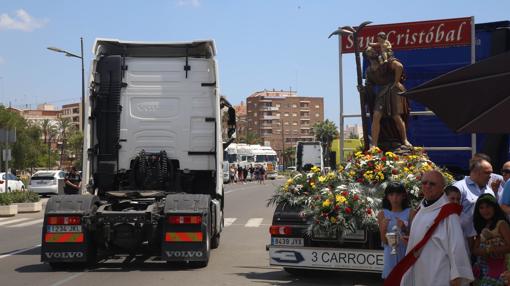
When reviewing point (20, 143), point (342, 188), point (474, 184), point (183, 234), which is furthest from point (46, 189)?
point (20, 143)

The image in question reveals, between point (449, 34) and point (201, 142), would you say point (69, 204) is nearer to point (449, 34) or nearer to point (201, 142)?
point (201, 142)

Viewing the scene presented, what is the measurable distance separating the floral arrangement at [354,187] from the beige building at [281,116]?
16609 cm

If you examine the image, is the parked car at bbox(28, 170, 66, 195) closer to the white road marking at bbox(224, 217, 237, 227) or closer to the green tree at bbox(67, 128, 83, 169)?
the white road marking at bbox(224, 217, 237, 227)

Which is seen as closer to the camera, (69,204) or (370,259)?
(370,259)

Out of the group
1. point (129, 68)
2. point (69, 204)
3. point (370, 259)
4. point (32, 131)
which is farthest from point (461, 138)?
point (32, 131)

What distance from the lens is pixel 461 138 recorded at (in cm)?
1294

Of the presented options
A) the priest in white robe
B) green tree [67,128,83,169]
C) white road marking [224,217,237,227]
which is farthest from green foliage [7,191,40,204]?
green tree [67,128,83,169]

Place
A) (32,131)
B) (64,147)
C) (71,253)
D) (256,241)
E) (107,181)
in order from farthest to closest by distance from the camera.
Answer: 1. (64,147)
2. (32,131)
3. (256,241)
4. (107,181)
5. (71,253)

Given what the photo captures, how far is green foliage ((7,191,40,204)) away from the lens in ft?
83.7

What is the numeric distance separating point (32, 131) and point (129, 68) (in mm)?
70826

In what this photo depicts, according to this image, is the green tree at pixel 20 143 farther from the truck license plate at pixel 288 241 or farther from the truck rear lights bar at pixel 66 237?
the truck license plate at pixel 288 241

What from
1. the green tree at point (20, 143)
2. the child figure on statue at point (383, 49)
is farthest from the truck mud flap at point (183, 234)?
the green tree at point (20, 143)

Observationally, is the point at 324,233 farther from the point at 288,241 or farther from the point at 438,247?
the point at 438,247

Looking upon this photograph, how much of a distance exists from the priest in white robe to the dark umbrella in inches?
21.5
